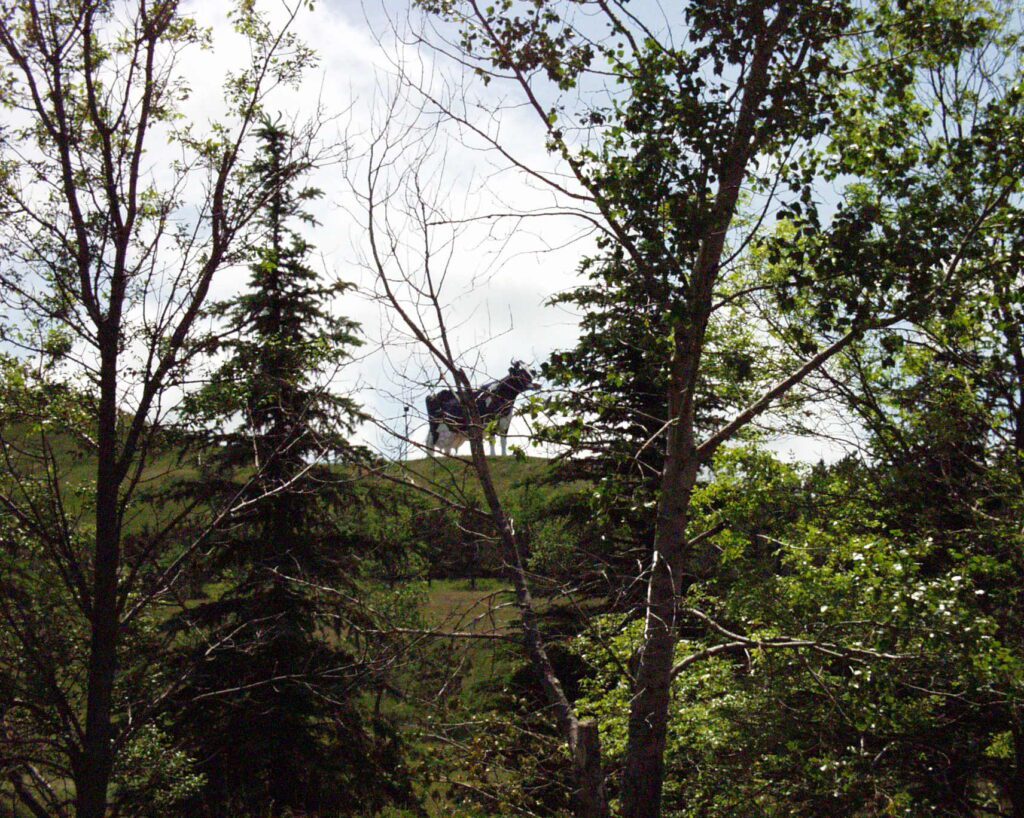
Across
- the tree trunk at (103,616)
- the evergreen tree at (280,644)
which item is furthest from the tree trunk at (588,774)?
the evergreen tree at (280,644)

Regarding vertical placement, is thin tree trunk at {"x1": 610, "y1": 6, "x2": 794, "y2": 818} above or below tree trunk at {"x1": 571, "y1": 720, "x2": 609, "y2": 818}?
above

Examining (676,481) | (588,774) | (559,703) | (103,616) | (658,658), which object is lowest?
(588,774)

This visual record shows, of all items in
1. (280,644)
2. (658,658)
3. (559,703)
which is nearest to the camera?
(658,658)

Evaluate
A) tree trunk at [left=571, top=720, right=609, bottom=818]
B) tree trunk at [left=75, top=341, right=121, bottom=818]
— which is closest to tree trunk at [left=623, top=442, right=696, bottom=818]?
tree trunk at [left=571, top=720, right=609, bottom=818]

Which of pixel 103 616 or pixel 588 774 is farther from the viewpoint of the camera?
pixel 103 616

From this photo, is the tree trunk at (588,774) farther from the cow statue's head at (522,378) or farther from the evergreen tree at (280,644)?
the evergreen tree at (280,644)

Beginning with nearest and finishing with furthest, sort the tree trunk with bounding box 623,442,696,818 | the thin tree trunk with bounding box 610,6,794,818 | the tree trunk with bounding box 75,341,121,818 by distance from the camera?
the thin tree trunk with bounding box 610,6,794,818, the tree trunk with bounding box 623,442,696,818, the tree trunk with bounding box 75,341,121,818

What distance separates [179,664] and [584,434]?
399 inches

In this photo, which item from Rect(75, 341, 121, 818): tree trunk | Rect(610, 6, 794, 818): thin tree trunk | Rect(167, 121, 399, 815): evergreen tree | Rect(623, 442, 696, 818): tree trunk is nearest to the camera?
Rect(610, 6, 794, 818): thin tree trunk

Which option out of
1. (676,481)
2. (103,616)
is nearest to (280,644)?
(103,616)

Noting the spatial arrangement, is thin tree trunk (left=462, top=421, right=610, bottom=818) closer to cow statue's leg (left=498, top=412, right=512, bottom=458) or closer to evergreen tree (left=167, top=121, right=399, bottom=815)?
cow statue's leg (left=498, top=412, right=512, bottom=458)

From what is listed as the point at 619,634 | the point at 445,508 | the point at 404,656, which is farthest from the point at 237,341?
the point at 619,634

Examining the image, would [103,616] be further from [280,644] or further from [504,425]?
[280,644]

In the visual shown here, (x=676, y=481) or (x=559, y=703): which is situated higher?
(x=676, y=481)
